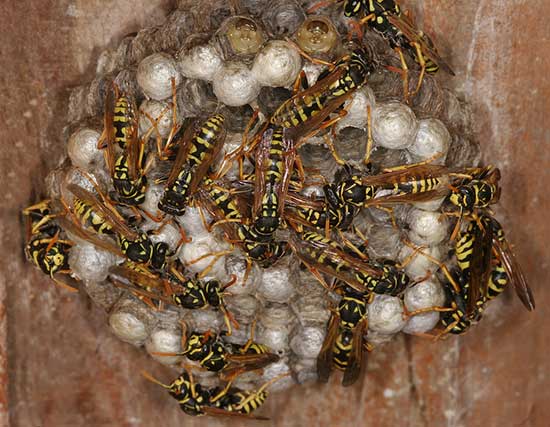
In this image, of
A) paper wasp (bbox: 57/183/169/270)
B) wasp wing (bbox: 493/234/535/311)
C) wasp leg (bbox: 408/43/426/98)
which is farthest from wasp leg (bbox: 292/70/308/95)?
wasp wing (bbox: 493/234/535/311)

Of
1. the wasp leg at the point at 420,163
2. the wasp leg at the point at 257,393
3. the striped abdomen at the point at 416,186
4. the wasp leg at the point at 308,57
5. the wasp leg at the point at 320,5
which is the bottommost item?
the wasp leg at the point at 257,393

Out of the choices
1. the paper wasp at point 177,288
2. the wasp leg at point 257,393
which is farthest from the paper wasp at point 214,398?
the paper wasp at point 177,288

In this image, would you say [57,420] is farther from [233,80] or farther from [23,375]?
[233,80]

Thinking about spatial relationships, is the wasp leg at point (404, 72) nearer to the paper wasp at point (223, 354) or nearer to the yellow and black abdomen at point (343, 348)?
the yellow and black abdomen at point (343, 348)

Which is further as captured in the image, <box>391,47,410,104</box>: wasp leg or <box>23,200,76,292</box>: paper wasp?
<box>23,200,76,292</box>: paper wasp

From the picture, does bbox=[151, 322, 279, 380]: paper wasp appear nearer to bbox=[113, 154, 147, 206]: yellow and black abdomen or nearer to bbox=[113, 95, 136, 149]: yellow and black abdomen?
bbox=[113, 154, 147, 206]: yellow and black abdomen
